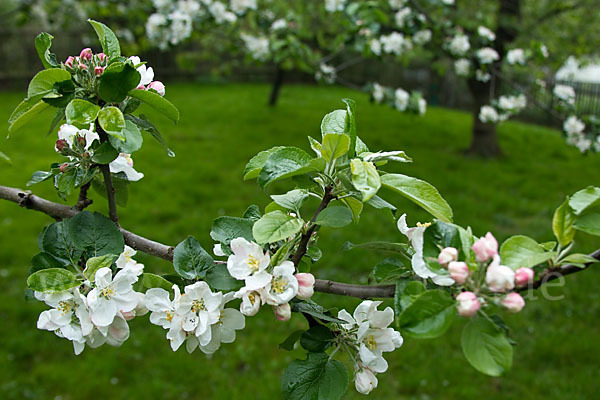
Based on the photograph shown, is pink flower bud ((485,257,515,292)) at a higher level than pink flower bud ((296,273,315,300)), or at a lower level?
higher

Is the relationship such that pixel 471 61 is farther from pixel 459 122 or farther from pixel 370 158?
pixel 459 122

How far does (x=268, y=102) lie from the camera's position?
10.8 metres

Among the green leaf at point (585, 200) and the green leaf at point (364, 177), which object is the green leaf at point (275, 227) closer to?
the green leaf at point (364, 177)

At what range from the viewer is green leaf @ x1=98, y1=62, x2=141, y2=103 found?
0.81 m

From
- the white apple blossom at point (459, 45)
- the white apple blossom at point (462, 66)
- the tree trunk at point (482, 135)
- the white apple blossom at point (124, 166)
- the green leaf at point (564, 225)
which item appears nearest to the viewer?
the green leaf at point (564, 225)

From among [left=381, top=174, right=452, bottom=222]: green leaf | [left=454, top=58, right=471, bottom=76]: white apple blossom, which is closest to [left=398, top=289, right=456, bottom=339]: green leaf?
[left=381, top=174, right=452, bottom=222]: green leaf

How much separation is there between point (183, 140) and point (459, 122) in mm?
5284

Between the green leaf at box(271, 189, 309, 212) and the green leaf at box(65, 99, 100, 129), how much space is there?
0.30m

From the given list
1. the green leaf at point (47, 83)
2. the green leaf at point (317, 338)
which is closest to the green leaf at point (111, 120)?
the green leaf at point (47, 83)

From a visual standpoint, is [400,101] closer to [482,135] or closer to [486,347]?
[482,135]

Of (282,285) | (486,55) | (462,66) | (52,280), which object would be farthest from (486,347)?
(462,66)

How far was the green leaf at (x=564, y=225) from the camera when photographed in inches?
29.1

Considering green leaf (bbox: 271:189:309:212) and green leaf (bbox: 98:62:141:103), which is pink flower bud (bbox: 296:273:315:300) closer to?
green leaf (bbox: 271:189:309:212)

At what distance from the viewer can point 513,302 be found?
2.10 ft
